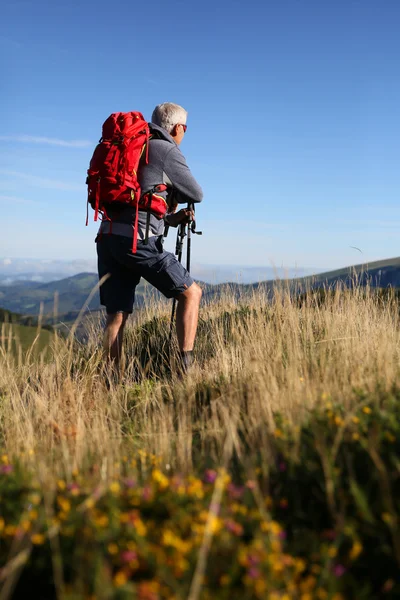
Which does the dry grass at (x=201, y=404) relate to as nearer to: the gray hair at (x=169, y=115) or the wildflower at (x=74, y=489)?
the wildflower at (x=74, y=489)

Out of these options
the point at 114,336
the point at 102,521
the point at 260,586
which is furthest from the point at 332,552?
the point at 114,336

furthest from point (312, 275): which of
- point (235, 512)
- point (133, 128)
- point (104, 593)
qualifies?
point (104, 593)

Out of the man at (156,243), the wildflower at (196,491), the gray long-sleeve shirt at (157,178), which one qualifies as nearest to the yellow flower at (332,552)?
the wildflower at (196,491)

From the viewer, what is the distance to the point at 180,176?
470 centimetres

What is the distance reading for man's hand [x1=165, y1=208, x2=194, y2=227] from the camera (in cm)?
514

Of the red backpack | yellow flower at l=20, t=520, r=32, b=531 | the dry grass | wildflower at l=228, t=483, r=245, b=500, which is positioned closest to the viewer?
yellow flower at l=20, t=520, r=32, b=531

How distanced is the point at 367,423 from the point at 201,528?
104 centimetres

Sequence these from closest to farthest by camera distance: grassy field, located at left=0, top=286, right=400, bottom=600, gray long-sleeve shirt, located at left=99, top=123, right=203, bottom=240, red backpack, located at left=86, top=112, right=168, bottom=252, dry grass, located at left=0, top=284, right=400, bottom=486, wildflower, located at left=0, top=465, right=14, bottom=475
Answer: grassy field, located at left=0, top=286, right=400, bottom=600
wildflower, located at left=0, top=465, right=14, bottom=475
dry grass, located at left=0, top=284, right=400, bottom=486
red backpack, located at left=86, top=112, right=168, bottom=252
gray long-sleeve shirt, located at left=99, top=123, right=203, bottom=240

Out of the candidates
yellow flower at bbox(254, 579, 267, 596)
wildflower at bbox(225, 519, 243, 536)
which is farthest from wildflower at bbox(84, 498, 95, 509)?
yellow flower at bbox(254, 579, 267, 596)

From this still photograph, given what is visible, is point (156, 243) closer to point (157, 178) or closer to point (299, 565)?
point (157, 178)

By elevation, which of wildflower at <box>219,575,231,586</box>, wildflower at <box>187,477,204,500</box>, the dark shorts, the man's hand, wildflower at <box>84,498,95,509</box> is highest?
the man's hand

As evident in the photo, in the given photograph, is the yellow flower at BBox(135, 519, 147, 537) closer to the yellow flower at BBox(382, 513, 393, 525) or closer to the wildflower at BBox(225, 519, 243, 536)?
the wildflower at BBox(225, 519, 243, 536)

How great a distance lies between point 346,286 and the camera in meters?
7.94

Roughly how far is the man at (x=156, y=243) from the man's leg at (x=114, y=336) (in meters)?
0.01
